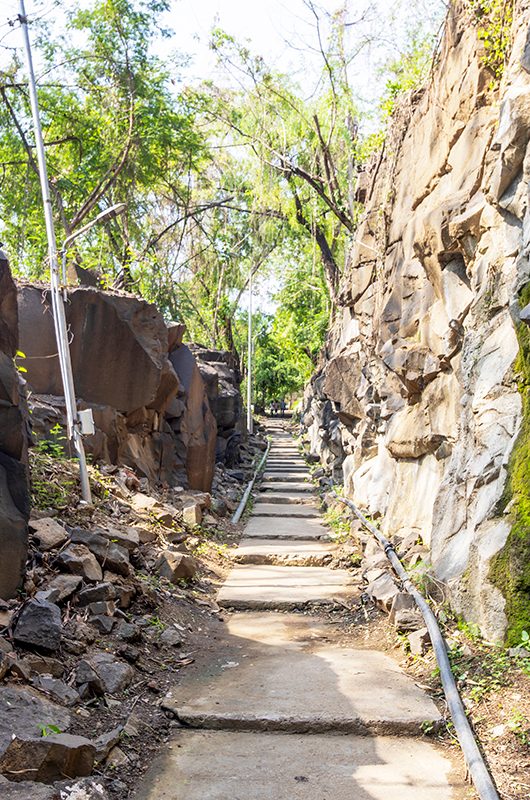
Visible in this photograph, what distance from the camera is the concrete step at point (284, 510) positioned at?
41.0 feet

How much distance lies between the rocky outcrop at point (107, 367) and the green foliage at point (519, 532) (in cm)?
567

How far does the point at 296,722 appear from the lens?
13.4 feet

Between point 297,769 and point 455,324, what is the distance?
173 inches

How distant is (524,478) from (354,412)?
297 inches

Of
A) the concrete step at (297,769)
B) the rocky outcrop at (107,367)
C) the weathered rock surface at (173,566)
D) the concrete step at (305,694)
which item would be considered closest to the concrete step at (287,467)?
the rocky outcrop at (107,367)

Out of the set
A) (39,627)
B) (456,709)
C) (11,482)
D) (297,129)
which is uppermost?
(297,129)

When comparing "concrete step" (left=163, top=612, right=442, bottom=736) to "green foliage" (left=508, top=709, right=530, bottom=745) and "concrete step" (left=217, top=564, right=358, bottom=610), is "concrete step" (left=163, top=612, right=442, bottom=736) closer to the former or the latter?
"green foliage" (left=508, top=709, right=530, bottom=745)

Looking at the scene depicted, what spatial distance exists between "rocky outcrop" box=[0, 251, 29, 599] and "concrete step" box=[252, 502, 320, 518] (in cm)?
798

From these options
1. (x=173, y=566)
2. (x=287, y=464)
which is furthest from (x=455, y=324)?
(x=287, y=464)

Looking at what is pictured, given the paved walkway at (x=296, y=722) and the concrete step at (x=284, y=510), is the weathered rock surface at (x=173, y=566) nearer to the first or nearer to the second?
the paved walkway at (x=296, y=722)

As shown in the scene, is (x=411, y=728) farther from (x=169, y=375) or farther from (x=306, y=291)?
(x=306, y=291)

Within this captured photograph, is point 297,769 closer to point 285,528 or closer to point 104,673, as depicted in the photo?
point 104,673

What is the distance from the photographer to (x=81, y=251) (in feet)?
58.0

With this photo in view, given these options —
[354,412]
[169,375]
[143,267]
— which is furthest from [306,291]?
[169,375]
